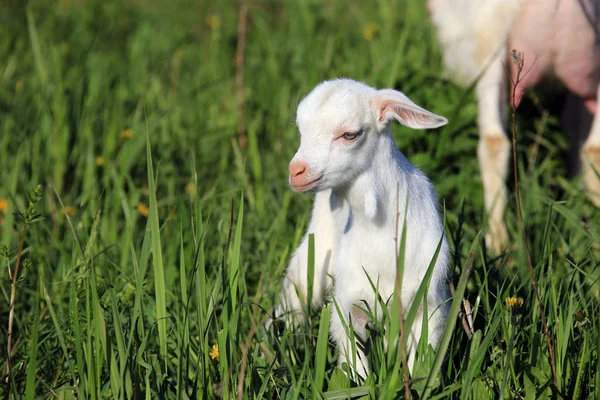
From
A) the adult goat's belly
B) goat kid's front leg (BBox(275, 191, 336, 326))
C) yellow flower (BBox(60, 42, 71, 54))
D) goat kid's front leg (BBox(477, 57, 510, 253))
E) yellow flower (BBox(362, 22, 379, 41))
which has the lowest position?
goat kid's front leg (BBox(275, 191, 336, 326))

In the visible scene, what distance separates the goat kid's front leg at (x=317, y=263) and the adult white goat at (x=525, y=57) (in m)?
1.01

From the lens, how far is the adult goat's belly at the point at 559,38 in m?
3.87

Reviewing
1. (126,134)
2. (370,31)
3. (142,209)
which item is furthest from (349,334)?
(370,31)

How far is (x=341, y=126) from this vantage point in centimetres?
240

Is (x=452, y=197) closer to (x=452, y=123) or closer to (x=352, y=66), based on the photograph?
(x=452, y=123)

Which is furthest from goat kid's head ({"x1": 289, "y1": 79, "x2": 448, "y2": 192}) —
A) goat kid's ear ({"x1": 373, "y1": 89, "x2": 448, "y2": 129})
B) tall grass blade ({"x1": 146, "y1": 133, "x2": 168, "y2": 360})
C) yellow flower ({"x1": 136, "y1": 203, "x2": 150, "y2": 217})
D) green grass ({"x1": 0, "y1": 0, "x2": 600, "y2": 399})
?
yellow flower ({"x1": 136, "y1": 203, "x2": 150, "y2": 217})

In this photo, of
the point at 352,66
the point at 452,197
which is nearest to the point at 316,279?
the point at 452,197

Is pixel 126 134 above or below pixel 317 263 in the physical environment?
above

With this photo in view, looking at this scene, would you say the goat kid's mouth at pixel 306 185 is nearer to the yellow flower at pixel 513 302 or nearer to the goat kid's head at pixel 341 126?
the goat kid's head at pixel 341 126

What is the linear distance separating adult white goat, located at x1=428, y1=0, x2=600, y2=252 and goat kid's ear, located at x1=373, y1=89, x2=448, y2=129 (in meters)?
1.34

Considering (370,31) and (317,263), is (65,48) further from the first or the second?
(317,263)

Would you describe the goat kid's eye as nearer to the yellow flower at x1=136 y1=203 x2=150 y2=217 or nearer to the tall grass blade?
the tall grass blade

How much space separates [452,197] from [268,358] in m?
1.99

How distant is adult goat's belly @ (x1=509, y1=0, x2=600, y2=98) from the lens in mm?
3865
